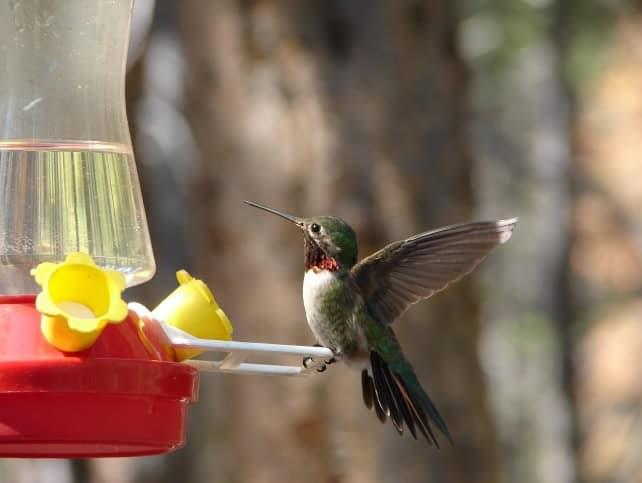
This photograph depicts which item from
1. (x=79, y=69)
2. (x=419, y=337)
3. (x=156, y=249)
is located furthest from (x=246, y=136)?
(x=156, y=249)

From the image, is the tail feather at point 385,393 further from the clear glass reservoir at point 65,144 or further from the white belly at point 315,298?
the clear glass reservoir at point 65,144

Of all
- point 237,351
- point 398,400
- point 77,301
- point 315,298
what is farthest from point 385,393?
point 77,301

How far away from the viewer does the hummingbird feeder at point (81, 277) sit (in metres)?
3.29

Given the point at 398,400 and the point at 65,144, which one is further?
the point at 398,400

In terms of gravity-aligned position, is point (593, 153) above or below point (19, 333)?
above

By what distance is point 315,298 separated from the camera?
4.81 m

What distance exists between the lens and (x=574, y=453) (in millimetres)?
13227

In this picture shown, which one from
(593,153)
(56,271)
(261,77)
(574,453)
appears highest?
(593,153)

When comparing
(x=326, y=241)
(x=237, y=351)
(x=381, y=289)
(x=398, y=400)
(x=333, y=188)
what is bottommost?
(x=398, y=400)

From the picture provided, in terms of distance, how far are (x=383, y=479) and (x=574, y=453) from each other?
22.0ft

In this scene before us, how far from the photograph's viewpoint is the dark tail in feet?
15.0

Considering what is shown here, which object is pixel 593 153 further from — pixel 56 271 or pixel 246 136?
pixel 56 271

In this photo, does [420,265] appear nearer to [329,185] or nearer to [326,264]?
[326,264]

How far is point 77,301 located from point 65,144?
89cm
